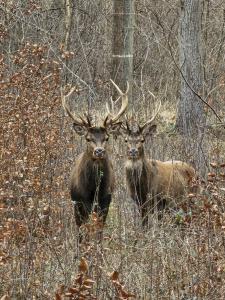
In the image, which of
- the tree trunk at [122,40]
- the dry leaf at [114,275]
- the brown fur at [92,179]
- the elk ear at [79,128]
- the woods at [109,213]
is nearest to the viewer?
the dry leaf at [114,275]

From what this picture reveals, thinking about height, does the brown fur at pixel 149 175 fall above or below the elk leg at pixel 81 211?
above

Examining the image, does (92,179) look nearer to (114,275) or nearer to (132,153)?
(132,153)

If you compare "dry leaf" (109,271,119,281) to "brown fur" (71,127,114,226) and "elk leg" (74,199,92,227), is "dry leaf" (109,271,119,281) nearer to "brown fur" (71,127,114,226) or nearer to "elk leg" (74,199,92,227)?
"elk leg" (74,199,92,227)

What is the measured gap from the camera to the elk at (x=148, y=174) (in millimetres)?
10312

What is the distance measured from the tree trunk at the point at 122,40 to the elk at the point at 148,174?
5.83m

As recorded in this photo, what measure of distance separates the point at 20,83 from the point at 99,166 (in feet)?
5.82

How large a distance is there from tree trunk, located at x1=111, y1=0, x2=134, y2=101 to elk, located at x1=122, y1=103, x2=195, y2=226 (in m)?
5.83

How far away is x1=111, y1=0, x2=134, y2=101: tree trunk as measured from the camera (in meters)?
16.5

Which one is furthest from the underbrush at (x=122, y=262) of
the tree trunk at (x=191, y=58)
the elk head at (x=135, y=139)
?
the tree trunk at (x=191, y=58)

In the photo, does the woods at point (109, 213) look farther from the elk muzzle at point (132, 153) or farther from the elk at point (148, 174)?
the elk muzzle at point (132, 153)

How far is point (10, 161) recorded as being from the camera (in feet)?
27.3

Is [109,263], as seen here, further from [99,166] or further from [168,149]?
[168,149]

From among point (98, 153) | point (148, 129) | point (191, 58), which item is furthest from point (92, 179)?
point (191, 58)

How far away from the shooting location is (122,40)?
16812mm
